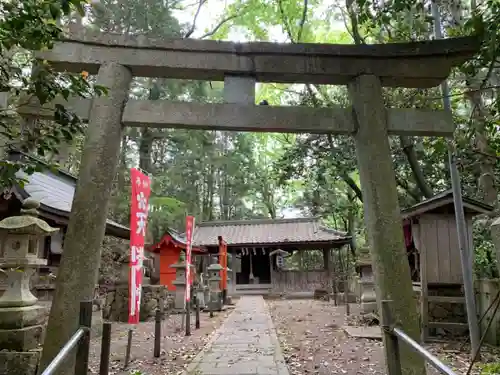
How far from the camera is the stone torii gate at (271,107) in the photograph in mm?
4285

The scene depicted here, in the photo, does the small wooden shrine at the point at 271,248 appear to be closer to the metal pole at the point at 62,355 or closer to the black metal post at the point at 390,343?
the black metal post at the point at 390,343

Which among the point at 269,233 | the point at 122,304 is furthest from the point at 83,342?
the point at 269,233

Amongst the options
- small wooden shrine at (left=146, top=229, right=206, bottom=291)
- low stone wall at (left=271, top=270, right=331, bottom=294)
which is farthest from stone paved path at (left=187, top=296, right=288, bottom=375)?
low stone wall at (left=271, top=270, right=331, bottom=294)

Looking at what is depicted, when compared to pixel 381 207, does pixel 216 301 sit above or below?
below

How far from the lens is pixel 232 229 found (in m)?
27.6

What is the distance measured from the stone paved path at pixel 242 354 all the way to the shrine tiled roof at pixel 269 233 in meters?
13.3

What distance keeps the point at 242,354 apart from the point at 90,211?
4196 millimetres

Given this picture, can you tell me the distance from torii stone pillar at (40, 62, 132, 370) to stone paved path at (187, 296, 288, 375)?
2437 mm

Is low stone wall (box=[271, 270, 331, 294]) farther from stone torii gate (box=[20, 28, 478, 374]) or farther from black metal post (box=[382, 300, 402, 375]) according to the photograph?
black metal post (box=[382, 300, 402, 375])

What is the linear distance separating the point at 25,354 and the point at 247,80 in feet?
15.3

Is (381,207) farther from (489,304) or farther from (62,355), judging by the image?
(489,304)

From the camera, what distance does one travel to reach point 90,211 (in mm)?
4074

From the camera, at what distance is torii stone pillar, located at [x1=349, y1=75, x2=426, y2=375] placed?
408 centimetres

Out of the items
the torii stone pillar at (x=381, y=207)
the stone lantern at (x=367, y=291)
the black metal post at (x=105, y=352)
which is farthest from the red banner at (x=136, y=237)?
the stone lantern at (x=367, y=291)
